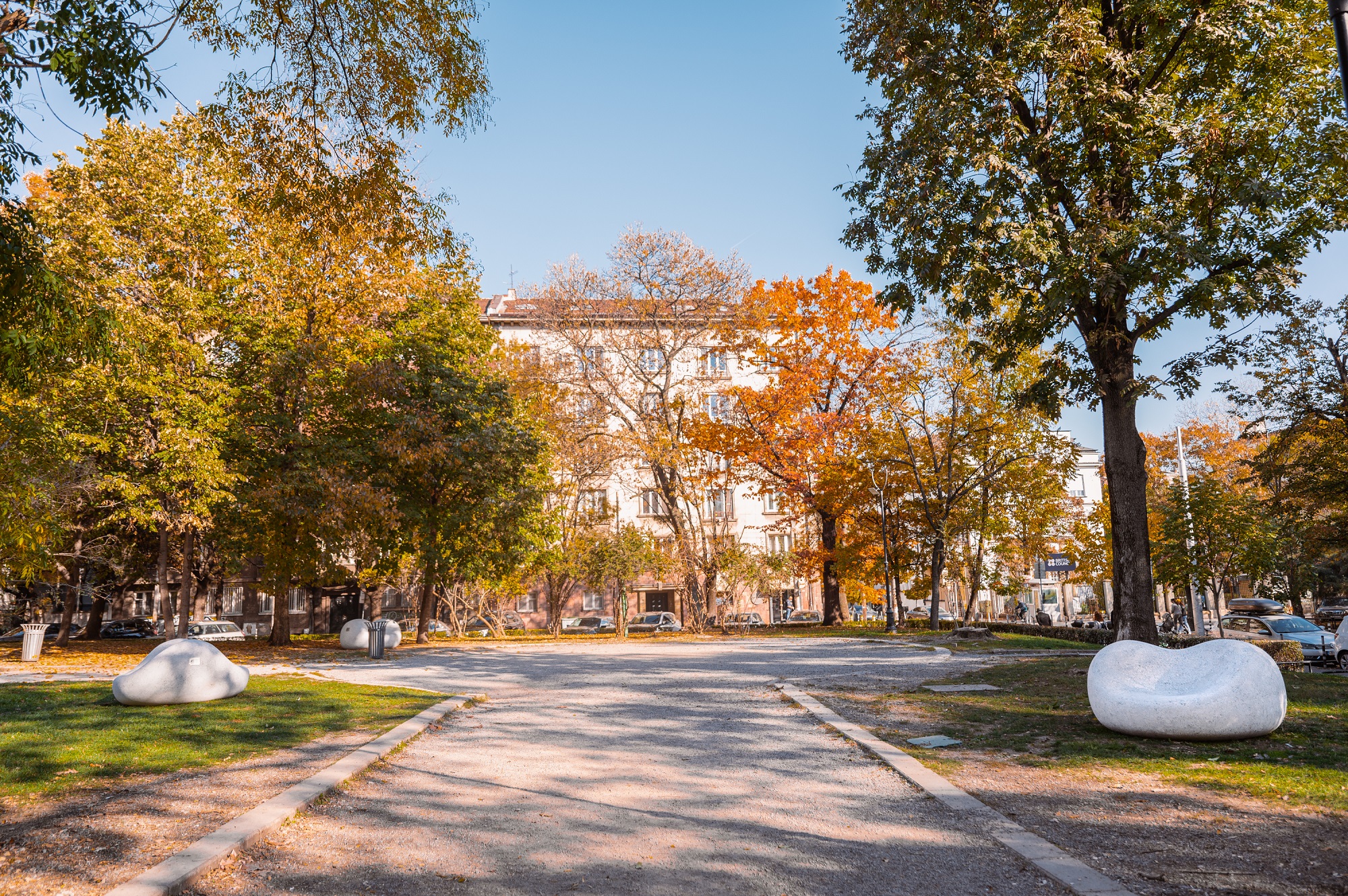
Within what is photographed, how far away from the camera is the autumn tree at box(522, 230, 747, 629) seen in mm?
33938

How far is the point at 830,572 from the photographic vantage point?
36.8 meters

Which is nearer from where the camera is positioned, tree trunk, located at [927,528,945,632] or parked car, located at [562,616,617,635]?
tree trunk, located at [927,528,945,632]

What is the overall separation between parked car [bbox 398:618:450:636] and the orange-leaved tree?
16.3m

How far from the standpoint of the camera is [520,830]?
594 cm

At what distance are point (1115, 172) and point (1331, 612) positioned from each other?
4519 centimetres

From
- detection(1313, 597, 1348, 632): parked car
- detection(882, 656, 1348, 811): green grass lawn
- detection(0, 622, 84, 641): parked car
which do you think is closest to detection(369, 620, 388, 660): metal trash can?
detection(882, 656, 1348, 811): green grass lawn

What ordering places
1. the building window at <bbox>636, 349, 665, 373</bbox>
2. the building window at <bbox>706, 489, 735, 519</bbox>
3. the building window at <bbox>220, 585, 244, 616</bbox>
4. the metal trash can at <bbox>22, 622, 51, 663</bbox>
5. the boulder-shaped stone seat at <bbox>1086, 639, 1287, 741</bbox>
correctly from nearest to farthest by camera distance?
1. the boulder-shaped stone seat at <bbox>1086, 639, 1287, 741</bbox>
2. the metal trash can at <bbox>22, 622, 51, 663</bbox>
3. the building window at <bbox>636, 349, 665, 373</bbox>
4. the building window at <bbox>220, 585, 244, 616</bbox>
5. the building window at <bbox>706, 489, 735, 519</bbox>

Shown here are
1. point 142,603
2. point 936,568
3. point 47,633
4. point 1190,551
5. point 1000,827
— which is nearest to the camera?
point 1000,827

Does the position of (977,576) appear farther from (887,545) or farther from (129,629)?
(129,629)

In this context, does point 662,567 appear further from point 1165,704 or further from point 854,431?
point 1165,704

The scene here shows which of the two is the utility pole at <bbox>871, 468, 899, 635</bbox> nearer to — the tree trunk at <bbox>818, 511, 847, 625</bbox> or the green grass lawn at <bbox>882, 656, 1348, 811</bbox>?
the tree trunk at <bbox>818, 511, 847, 625</bbox>

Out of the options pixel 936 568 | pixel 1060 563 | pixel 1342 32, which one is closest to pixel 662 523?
pixel 936 568

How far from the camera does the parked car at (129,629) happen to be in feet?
149

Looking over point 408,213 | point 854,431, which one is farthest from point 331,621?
point 408,213
